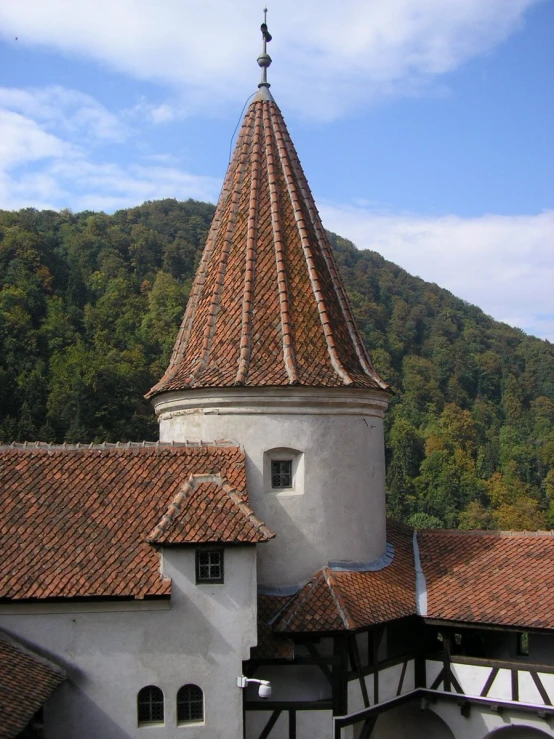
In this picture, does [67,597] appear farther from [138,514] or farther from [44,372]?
[44,372]

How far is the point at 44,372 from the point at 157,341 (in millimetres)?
9728

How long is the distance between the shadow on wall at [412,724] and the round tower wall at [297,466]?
357 centimetres

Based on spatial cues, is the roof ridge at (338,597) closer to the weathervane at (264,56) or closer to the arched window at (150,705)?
the arched window at (150,705)

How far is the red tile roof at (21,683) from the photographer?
11781mm

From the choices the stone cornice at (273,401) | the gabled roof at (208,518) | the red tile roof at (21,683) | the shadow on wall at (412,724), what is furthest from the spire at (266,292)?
the shadow on wall at (412,724)

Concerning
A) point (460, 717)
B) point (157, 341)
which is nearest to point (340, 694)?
point (460, 717)

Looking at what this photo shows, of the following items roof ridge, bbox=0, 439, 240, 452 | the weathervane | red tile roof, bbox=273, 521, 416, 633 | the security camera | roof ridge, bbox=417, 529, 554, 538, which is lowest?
the security camera

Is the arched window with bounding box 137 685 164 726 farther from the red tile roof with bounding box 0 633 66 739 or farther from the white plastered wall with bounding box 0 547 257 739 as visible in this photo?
the red tile roof with bounding box 0 633 66 739

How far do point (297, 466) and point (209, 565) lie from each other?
3073mm

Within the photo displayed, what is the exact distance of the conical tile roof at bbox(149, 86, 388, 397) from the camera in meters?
17.2

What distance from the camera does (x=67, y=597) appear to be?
45.8 ft

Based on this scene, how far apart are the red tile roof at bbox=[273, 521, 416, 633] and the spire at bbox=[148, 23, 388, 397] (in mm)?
3829

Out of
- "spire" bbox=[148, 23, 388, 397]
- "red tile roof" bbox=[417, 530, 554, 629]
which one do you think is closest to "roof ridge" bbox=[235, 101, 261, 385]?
"spire" bbox=[148, 23, 388, 397]

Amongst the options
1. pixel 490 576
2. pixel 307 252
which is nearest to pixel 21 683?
pixel 490 576
